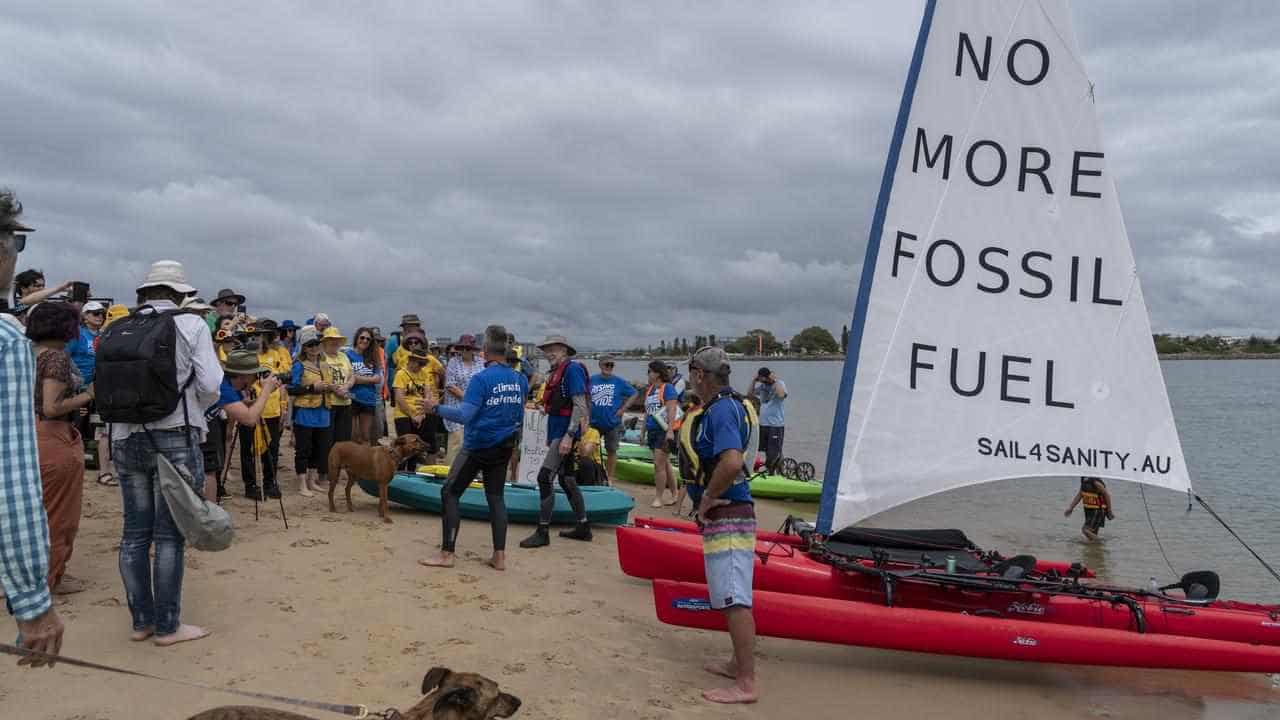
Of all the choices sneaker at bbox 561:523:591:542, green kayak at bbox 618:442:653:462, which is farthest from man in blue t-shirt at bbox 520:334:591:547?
green kayak at bbox 618:442:653:462

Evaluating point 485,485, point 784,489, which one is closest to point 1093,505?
point 784,489

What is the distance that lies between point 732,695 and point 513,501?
14.5 feet

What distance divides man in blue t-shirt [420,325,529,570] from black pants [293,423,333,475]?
9.14 feet

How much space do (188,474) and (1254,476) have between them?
23.2m

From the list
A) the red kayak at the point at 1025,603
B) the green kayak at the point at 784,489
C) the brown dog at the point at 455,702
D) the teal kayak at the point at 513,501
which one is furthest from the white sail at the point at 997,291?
the green kayak at the point at 784,489

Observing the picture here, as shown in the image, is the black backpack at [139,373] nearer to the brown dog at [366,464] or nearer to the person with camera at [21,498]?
the person with camera at [21,498]

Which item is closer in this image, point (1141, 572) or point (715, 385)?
point (715, 385)

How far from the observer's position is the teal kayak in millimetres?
8359

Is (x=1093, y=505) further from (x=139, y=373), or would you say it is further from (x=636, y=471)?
(x=139, y=373)

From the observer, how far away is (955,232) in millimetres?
5625

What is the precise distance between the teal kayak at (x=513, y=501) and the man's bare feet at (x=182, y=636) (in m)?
3.59

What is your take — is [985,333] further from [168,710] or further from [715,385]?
[168,710]

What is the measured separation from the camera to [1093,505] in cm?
1134

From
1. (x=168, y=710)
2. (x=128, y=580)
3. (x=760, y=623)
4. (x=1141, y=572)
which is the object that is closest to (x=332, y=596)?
(x=128, y=580)
